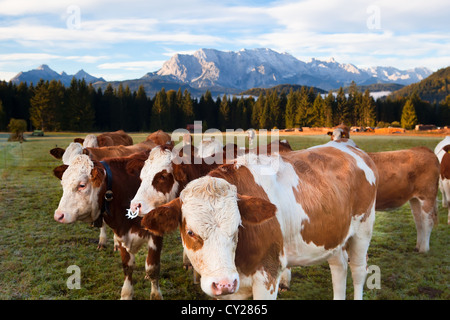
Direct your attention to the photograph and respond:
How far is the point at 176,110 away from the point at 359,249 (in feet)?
276

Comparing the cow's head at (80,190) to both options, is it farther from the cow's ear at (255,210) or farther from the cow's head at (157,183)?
the cow's ear at (255,210)

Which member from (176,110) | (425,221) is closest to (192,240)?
(425,221)

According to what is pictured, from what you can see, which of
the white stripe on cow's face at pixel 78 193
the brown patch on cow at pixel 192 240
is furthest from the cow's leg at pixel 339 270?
the white stripe on cow's face at pixel 78 193

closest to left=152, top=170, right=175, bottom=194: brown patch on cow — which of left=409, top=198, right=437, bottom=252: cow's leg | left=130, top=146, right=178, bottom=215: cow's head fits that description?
left=130, top=146, right=178, bottom=215: cow's head

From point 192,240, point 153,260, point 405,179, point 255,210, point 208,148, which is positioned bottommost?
point 153,260

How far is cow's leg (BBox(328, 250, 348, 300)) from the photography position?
4652 millimetres

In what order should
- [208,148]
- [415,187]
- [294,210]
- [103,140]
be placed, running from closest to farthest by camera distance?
[294,210]
[415,187]
[208,148]
[103,140]

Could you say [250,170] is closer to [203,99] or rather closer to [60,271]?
[60,271]

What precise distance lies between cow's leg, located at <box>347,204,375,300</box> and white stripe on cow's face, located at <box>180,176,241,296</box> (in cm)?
266

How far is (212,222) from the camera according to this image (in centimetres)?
284

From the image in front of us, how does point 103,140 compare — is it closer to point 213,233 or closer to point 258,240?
point 258,240

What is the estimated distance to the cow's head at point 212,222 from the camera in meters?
2.76

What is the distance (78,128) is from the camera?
70.6 metres

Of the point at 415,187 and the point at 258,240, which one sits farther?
the point at 415,187
